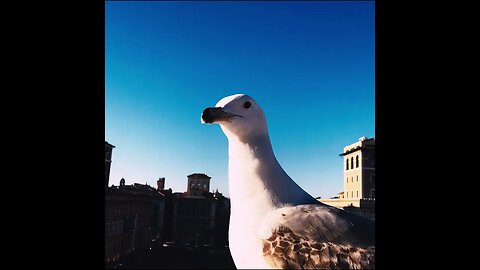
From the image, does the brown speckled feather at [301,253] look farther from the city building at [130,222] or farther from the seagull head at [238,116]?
the city building at [130,222]

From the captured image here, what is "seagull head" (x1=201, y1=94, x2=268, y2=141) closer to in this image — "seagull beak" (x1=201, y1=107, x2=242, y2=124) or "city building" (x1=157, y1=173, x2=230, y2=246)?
"seagull beak" (x1=201, y1=107, x2=242, y2=124)

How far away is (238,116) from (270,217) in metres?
0.38

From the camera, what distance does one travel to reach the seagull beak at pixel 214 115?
3.54 ft

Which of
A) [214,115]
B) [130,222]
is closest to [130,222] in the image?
[130,222]

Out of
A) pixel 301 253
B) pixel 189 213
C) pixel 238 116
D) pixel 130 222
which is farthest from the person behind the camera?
pixel 189 213

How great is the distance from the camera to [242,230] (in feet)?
3.45

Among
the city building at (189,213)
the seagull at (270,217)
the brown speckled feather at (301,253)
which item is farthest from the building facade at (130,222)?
the brown speckled feather at (301,253)

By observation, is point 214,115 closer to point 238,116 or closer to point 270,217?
point 238,116

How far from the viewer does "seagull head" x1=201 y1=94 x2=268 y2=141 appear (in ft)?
3.59

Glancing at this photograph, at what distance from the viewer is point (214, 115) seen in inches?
42.9
